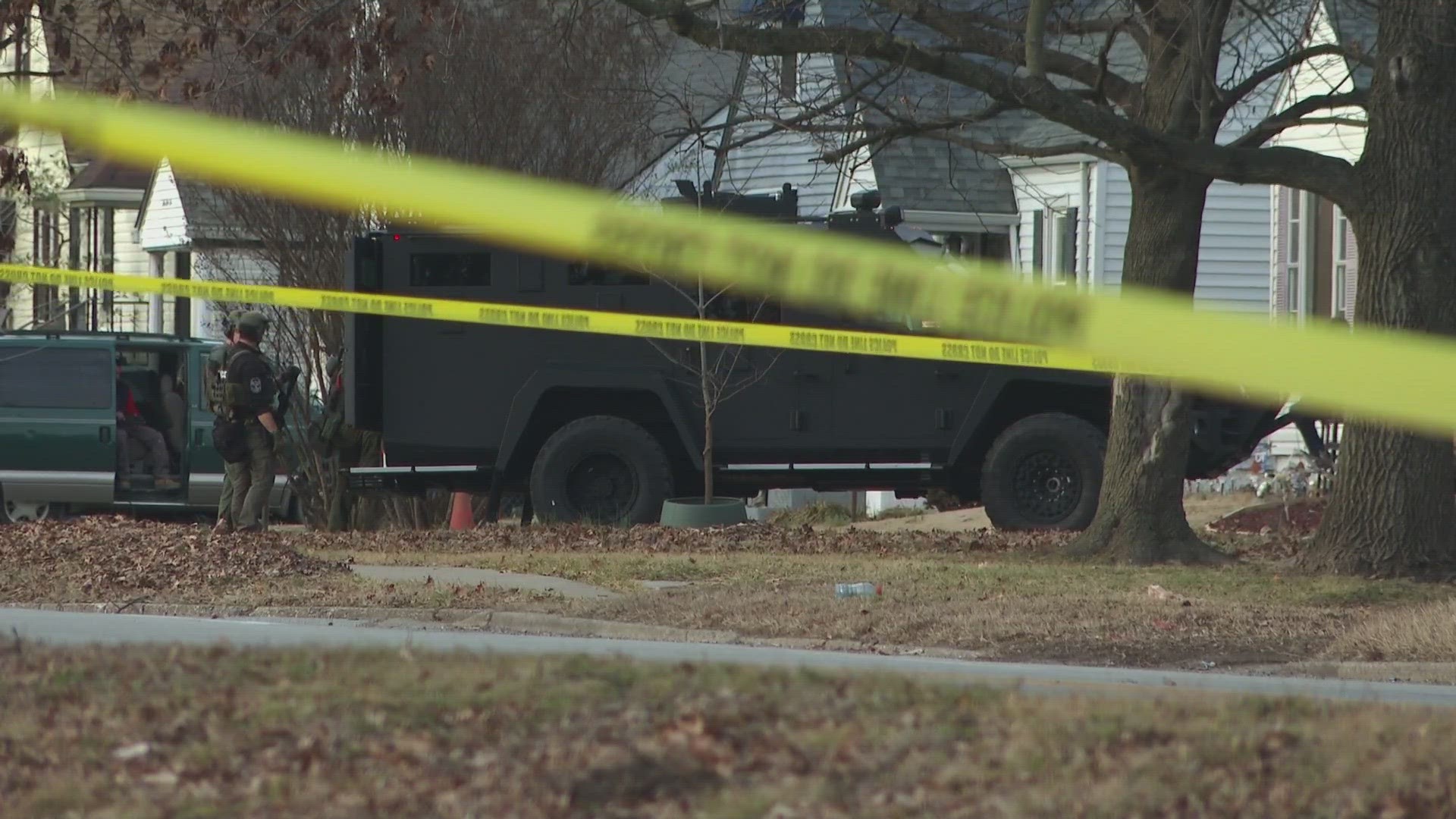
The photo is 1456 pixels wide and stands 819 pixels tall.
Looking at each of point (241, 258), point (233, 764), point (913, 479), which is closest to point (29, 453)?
point (241, 258)

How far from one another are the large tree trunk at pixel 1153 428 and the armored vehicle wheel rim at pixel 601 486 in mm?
4620

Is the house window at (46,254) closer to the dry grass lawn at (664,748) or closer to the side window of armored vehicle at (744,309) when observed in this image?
the side window of armored vehicle at (744,309)

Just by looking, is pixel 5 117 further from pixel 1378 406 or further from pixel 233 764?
pixel 1378 406

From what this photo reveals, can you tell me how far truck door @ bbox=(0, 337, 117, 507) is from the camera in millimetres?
18766

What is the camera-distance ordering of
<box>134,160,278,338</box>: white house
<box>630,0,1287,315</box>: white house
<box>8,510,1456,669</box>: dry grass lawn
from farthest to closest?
1. <box>630,0,1287,315</box>: white house
2. <box>134,160,278,338</box>: white house
3. <box>8,510,1456,669</box>: dry grass lawn

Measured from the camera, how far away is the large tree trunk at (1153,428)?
44.6 ft

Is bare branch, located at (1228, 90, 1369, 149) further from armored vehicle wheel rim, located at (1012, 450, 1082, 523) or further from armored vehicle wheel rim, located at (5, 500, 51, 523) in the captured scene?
armored vehicle wheel rim, located at (5, 500, 51, 523)

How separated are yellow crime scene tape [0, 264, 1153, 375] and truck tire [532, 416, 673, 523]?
120 inches

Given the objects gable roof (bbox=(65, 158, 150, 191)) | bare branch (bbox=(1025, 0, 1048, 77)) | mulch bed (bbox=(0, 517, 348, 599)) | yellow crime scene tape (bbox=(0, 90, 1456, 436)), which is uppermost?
gable roof (bbox=(65, 158, 150, 191))

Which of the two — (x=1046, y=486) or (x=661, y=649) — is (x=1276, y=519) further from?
(x=661, y=649)

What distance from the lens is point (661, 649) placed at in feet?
32.4

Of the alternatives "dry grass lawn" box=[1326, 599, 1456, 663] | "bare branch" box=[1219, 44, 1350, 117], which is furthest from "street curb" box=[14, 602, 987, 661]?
"bare branch" box=[1219, 44, 1350, 117]

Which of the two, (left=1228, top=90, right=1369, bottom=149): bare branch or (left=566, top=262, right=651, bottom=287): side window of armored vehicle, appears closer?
(left=1228, top=90, right=1369, bottom=149): bare branch

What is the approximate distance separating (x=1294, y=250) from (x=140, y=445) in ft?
43.0
